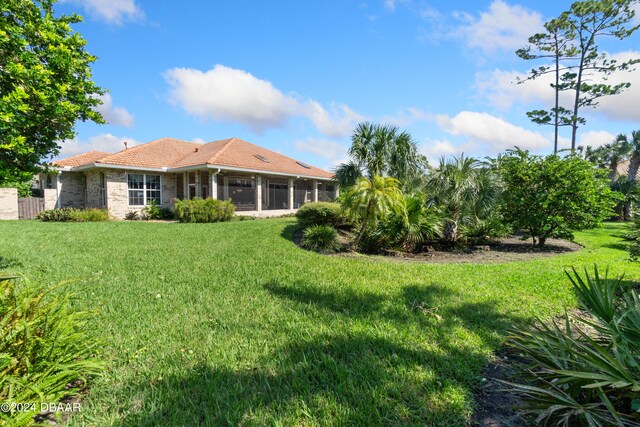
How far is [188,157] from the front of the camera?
73.4ft

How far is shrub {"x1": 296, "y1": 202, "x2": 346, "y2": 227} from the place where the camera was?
12.4 metres

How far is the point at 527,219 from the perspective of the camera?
10117mm

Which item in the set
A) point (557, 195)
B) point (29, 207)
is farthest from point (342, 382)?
point (29, 207)

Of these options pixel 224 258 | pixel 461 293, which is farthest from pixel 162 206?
pixel 461 293

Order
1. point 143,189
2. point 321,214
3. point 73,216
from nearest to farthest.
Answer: point 321,214, point 73,216, point 143,189

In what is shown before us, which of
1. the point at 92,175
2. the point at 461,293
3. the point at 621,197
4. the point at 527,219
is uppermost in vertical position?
the point at 92,175

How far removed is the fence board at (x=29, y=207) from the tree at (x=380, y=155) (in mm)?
20103

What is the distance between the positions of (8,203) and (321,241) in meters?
20.8

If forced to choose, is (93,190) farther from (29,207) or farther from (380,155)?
(380,155)

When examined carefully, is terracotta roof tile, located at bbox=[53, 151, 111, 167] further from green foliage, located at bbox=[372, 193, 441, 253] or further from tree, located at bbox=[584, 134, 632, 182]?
tree, located at bbox=[584, 134, 632, 182]

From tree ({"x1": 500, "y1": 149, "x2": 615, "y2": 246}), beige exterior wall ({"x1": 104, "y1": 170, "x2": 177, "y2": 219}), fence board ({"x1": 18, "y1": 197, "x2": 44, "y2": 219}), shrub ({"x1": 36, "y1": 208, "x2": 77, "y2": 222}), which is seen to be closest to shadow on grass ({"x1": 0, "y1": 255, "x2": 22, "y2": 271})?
shrub ({"x1": 36, "y1": 208, "x2": 77, "y2": 222})

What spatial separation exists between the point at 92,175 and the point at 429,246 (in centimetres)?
2165

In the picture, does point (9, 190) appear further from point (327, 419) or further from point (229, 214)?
point (327, 419)

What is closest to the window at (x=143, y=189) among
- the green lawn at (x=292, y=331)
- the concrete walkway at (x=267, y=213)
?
the concrete walkway at (x=267, y=213)
